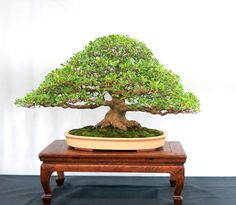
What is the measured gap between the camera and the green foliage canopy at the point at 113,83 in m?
1.90

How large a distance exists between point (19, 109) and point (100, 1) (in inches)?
41.2

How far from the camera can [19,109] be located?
9.36 feet

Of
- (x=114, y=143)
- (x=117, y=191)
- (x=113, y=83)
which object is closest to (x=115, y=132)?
(x=114, y=143)

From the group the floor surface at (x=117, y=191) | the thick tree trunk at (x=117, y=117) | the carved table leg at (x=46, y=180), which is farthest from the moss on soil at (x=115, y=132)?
the floor surface at (x=117, y=191)

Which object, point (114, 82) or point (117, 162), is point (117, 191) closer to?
point (117, 162)

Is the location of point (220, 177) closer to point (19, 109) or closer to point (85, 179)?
point (85, 179)

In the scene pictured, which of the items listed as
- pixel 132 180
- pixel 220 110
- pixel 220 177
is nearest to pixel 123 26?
pixel 220 110

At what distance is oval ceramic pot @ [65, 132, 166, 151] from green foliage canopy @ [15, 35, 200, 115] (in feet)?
0.57

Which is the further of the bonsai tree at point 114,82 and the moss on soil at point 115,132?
the moss on soil at point 115,132

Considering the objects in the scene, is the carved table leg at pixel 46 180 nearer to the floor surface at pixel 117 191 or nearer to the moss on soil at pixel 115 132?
the floor surface at pixel 117 191

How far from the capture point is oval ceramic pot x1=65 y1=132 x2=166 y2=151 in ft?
6.44

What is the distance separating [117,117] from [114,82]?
315 millimetres

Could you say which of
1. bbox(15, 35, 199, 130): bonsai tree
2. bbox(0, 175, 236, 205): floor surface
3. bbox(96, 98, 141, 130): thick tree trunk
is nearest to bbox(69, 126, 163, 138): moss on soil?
bbox(96, 98, 141, 130): thick tree trunk

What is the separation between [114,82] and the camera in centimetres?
188
